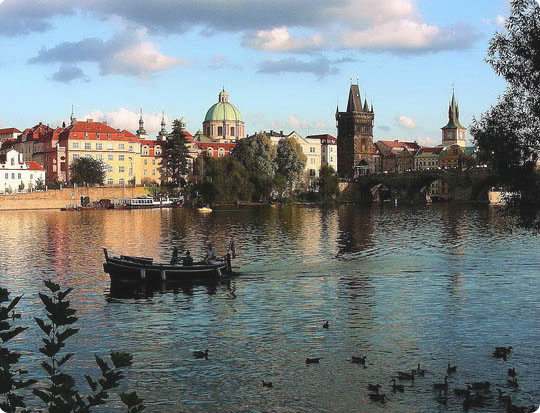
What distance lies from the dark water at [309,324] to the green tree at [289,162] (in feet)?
302

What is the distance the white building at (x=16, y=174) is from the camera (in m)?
136

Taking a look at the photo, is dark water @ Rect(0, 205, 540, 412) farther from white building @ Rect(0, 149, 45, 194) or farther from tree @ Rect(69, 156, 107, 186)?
tree @ Rect(69, 156, 107, 186)

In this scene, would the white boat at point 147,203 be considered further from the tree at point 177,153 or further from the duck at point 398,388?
the duck at point 398,388

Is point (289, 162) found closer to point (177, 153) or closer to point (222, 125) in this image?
point (177, 153)

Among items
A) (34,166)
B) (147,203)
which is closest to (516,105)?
(147,203)

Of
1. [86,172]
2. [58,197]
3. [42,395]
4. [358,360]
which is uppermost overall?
[86,172]

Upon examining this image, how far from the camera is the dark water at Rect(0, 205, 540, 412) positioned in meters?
18.8

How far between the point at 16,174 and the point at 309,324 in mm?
122050

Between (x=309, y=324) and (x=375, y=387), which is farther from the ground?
(x=309, y=324)

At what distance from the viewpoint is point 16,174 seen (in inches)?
5423

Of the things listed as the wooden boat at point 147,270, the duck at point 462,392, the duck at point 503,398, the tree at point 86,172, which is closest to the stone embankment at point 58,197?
the tree at point 86,172

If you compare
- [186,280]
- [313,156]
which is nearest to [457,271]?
[186,280]

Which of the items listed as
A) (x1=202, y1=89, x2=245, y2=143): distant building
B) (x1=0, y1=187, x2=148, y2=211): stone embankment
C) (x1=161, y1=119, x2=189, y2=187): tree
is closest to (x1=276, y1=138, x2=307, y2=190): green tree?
(x1=161, y1=119, x2=189, y2=187): tree

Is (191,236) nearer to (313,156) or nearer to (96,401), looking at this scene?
(96,401)
